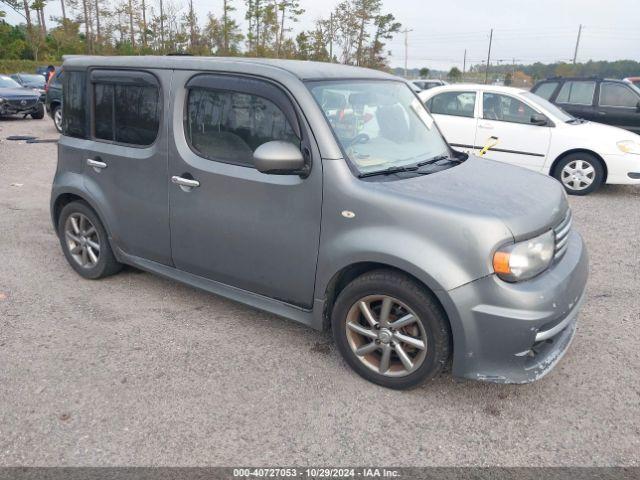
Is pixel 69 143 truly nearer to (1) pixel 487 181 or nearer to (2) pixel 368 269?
(2) pixel 368 269

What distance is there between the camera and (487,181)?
336 centimetres

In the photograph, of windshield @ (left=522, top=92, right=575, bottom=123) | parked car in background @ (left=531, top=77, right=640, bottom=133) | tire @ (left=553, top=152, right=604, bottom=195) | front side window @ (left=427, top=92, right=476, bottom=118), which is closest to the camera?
tire @ (left=553, top=152, right=604, bottom=195)

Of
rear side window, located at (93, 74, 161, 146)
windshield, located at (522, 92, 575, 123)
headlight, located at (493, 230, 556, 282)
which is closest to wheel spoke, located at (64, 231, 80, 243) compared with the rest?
rear side window, located at (93, 74, 161, 146)

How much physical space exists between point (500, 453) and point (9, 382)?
9.17ft

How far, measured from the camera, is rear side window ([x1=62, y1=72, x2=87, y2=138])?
A: 14.4 feet

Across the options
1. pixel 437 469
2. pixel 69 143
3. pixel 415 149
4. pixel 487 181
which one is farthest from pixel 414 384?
pixel 69 143

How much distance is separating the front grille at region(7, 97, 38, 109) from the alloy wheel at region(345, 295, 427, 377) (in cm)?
1729

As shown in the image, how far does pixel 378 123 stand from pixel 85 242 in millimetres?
2801

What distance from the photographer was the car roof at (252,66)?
11.1ft

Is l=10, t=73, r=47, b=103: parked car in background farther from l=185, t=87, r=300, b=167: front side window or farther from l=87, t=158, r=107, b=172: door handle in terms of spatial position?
l=185, t=87, r=300, b=167: front side window

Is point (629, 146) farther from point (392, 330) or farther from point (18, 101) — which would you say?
point (18, 101)

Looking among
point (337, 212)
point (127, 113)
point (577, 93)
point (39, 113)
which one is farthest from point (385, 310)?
point (39, 113)

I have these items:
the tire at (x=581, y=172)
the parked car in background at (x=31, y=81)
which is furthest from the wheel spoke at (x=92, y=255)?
the parked car in background at (x=31, y=81)

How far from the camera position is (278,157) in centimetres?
303
